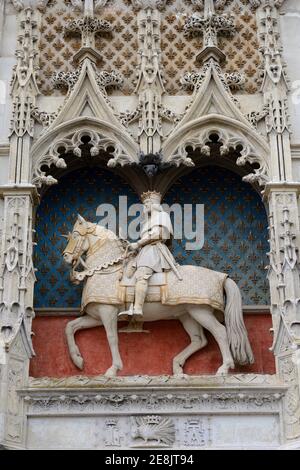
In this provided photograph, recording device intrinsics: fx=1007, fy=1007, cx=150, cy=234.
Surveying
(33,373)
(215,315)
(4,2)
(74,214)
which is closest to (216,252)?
(215,315)

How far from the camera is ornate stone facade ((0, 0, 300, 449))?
1318cm

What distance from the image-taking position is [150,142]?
14805mm

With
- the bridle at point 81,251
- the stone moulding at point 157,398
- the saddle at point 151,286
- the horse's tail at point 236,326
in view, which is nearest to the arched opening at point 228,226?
the horse's tail at point 236,326

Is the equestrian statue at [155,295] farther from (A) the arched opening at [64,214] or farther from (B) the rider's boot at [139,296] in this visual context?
(A) the arched opening at [64,214]

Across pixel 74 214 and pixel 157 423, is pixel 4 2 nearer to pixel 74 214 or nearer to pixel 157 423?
pixel 74 214

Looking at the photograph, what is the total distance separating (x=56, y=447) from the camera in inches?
513

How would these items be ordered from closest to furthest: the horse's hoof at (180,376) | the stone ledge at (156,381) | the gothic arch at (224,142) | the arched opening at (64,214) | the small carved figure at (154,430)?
the small carved figure at (154,430)
the stone ledge at (156,381)
the horse's hoof at (180,376)
the gothic arch at (224,142)
the arched opening at (64,214)

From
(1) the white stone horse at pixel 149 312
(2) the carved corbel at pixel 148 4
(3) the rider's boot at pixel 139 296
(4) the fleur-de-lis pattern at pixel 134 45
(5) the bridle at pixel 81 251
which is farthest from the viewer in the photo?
(2) the carved corbel at pixel 148 4

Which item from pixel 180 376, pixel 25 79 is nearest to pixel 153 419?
pixel 180 376

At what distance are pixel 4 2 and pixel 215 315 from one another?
6220 mm

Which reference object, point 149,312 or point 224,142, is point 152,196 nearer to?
point 224,142

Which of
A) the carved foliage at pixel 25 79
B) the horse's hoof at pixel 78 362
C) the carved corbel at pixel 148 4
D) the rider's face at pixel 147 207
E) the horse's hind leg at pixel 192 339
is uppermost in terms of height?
the carved corbel at pixel 148 4

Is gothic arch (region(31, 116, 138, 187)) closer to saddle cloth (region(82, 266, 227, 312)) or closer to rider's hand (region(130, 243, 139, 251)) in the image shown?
rider's hand (region(130, 243, 139, 251))

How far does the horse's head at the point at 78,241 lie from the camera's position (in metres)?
14.5
